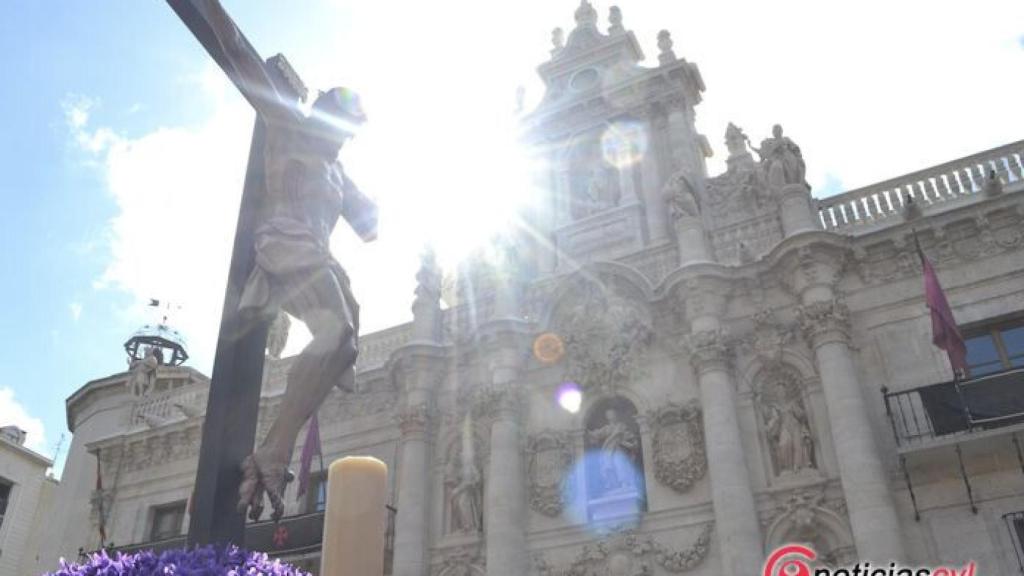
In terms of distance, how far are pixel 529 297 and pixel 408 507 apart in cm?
519

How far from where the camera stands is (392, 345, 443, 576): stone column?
54.2ft

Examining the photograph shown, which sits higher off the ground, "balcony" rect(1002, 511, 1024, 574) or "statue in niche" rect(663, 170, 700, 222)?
"statue in niche" rect(663, 170, 700, 222)

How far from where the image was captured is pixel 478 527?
1647 centimetres

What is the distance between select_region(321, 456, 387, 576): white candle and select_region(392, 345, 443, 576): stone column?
532 inches

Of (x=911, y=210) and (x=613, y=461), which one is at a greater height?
(x=911, y=210)

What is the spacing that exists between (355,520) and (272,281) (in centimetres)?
158

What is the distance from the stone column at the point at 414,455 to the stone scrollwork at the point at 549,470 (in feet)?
7.80

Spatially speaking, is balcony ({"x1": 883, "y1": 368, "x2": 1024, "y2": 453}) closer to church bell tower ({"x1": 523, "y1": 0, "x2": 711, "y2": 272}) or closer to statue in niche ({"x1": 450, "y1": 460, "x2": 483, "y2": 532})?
church bell tower ({"x1": 523, "y1": 0, "x2": 711, "y2": 272})

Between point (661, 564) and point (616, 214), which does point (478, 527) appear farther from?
point (616, 214)

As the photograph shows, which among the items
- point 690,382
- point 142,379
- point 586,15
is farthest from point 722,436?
point 142,379

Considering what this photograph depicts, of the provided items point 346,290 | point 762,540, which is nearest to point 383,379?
point 762,540

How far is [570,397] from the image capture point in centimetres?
1719

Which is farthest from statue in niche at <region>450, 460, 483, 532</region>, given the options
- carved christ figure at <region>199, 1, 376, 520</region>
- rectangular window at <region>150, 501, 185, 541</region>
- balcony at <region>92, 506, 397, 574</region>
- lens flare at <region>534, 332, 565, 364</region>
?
carved christ figure at <region>199, 1, 376, 520</region>

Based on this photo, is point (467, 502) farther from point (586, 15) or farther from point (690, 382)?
point (586, 15)
